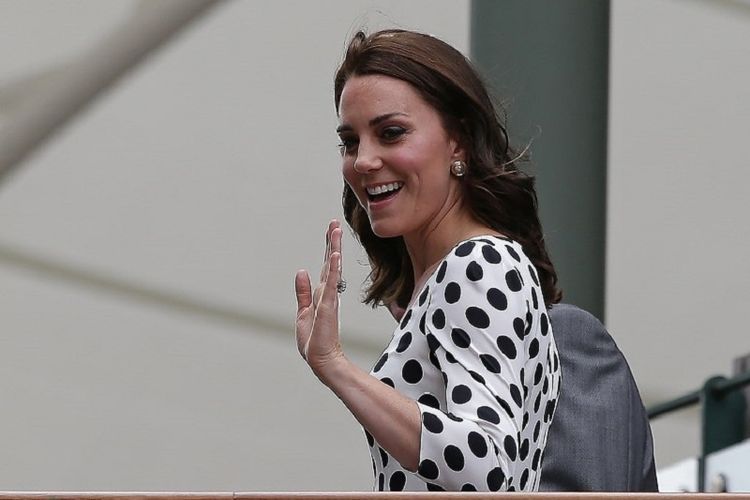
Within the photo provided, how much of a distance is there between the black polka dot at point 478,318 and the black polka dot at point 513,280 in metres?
0.06

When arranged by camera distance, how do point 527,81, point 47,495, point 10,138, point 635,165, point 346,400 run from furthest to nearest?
point 635,165
point 10,138
point 527,81
point 346,400
point 47,495

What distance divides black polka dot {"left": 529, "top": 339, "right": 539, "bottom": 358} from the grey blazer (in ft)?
1.20

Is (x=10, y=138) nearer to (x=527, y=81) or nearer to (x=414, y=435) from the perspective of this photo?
(x=527, y=81)

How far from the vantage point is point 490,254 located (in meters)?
2.24

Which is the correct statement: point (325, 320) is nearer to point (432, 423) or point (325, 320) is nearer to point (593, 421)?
point (432, 423)

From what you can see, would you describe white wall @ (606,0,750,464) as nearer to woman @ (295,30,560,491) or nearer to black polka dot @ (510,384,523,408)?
woman @ (295,30,560,491)

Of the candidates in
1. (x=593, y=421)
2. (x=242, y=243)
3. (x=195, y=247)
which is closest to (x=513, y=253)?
(x=593, y=421)

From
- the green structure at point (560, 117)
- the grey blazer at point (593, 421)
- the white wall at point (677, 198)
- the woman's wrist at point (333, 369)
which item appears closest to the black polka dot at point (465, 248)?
the woman's wrist at point (333, 369)

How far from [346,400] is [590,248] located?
2338 mm

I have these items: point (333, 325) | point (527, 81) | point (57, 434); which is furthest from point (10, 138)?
point (333, 325)

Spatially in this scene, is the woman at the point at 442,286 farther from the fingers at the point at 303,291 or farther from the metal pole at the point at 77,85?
the metal pole at the point at 77,85

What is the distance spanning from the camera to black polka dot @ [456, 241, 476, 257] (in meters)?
2.24

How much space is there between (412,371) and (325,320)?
149 millimetres

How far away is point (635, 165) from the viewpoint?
41.1ft
